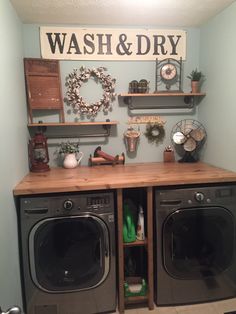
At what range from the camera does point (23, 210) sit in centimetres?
159

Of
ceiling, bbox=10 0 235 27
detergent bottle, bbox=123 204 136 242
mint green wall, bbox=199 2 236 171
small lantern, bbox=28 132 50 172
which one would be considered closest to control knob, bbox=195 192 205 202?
mint green wall, bbox=199 2 236 171

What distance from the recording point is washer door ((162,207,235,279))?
5.75 ft

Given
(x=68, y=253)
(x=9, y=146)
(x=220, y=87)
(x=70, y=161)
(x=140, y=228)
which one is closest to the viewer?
(x=9, y=146)

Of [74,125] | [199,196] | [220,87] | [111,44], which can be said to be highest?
[111,44]

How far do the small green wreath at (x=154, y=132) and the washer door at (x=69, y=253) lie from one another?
3.44 ft

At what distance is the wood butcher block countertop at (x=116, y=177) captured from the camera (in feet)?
5.28

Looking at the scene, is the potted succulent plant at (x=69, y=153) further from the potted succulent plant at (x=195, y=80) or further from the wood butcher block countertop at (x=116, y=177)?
the potted succulent plant at (x=195, y=80)

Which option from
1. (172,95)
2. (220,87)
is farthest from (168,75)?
(220,87)

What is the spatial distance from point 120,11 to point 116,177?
130 centimetres

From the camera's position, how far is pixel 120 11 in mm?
1874

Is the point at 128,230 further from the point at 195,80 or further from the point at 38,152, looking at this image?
the point at 195,80

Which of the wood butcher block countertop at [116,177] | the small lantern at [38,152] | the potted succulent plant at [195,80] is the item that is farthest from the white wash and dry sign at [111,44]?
the wood butcher block countertop at [116,177]

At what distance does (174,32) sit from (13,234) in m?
2.18

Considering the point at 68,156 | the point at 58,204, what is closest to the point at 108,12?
the point at 68,156
